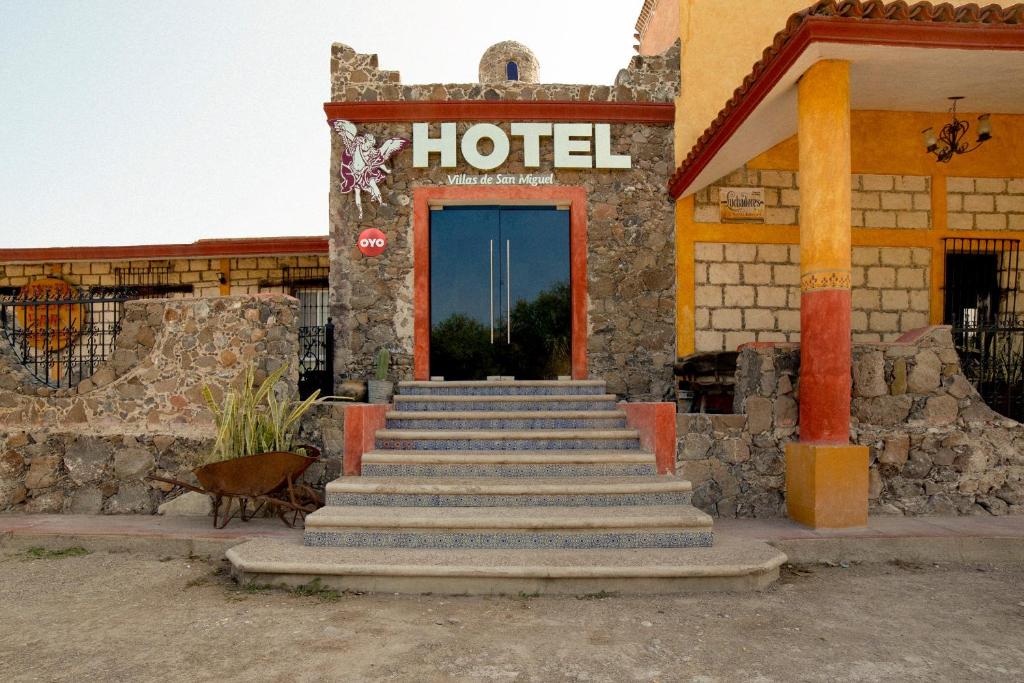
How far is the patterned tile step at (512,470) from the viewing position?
19.6 ft

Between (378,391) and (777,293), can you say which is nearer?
(378,391)

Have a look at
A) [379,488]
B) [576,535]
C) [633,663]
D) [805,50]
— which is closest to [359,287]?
[379,488]

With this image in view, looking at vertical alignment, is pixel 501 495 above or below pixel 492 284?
below

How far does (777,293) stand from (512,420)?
4016 mm

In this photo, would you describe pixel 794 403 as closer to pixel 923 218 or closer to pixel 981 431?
pixel 981 431

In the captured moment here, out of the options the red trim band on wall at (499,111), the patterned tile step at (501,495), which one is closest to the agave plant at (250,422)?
the patterned tile step at (501,495)

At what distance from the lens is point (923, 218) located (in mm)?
8516

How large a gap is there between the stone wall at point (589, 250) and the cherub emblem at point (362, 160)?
12cm

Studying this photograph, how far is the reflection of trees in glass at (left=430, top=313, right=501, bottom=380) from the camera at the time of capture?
8867 millimetres

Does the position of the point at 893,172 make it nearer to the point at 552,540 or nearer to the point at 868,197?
the point at 868,197

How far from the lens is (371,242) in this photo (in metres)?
8.68

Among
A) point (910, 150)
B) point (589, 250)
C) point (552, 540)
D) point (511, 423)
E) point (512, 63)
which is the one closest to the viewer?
point (552, 540)

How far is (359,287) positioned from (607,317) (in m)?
3.24

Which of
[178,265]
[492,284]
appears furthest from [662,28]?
[178,265]
